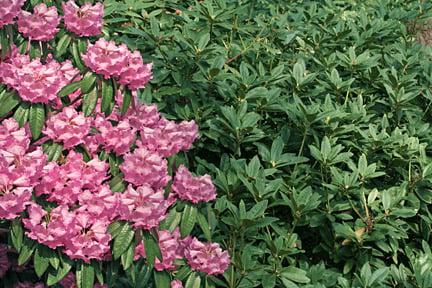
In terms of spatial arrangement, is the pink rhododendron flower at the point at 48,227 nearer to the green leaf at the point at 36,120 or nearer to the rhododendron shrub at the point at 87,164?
the rhododendron shrub at the point at 87,164

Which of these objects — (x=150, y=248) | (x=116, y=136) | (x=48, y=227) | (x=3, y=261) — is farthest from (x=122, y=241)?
(x=3, y=261)

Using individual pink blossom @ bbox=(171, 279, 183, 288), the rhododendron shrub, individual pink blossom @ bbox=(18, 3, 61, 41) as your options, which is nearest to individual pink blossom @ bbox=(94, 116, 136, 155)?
the rhododendron shrub

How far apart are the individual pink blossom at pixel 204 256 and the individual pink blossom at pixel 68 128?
509 millimetres

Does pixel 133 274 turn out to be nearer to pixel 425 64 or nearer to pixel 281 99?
pixel 281 99

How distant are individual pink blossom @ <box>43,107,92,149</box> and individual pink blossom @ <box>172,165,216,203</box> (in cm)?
32

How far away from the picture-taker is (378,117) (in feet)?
11.3

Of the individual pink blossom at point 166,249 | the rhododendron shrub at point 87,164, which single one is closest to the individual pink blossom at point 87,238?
the rhododendron shrub at point 87,164

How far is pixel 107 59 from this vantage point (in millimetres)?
2248

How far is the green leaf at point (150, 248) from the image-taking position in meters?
2.16

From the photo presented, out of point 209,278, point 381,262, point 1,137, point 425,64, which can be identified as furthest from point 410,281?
point 1,137

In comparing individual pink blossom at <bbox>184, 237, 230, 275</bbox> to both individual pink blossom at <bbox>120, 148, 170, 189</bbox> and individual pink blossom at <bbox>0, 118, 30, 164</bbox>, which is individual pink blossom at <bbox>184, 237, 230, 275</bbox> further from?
individual pink blossom at <bbox>0, 118, 30, 164</bbox>

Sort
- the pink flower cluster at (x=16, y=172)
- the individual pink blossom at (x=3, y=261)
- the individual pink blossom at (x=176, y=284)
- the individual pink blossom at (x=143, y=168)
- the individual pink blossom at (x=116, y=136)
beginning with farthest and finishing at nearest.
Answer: the individual pink blossom at (x=3, y=261) → the individual pink blossom at (x=176, y=284) → the individual pink blossom at (x=116, y=136) → the individual pink blossom at (x=143, y=168) → the pink flower cluster at (x=16, y=172)

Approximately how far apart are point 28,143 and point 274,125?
134 centimetres

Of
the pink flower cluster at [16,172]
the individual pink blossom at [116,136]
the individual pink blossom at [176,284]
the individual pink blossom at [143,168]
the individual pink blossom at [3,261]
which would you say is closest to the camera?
the pink flower cluster at [16,172]
